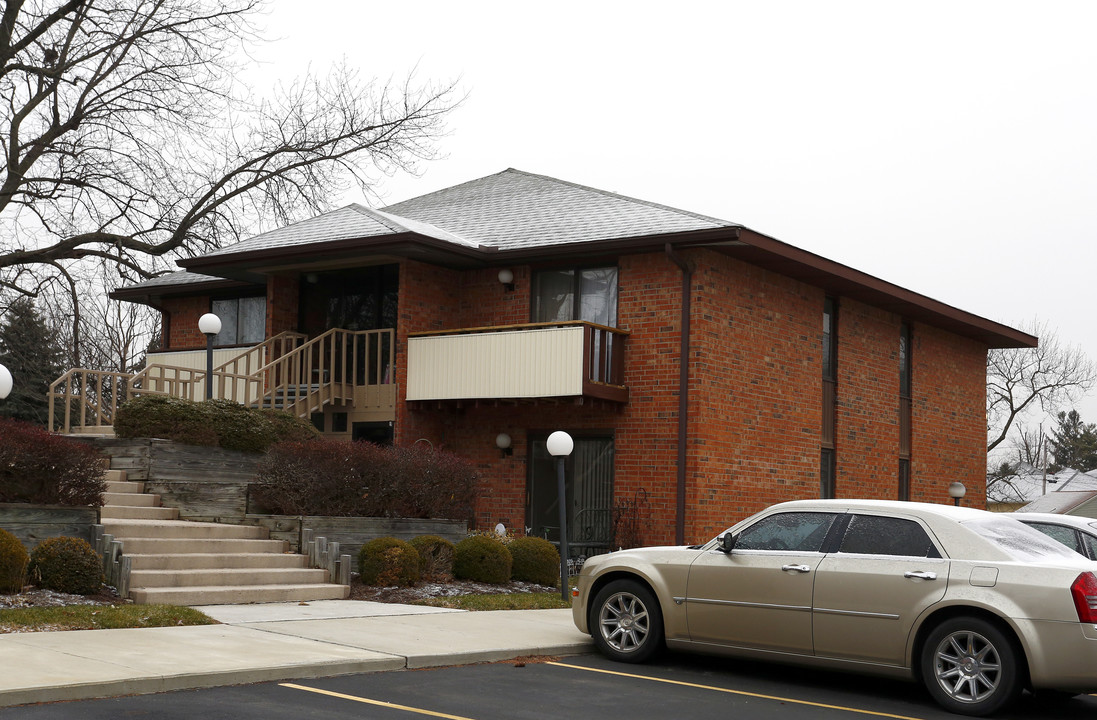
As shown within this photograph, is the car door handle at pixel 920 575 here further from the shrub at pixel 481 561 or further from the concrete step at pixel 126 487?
the concrete step at pixel 126 487

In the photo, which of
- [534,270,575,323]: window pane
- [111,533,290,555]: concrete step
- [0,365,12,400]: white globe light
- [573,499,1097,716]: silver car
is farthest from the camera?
[534,270,575,323]: window pane

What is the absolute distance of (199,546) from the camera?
46.8ft

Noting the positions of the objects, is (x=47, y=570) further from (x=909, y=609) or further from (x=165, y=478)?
(x=909, y=609)

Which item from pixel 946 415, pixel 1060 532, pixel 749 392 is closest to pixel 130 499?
pixel 749 392

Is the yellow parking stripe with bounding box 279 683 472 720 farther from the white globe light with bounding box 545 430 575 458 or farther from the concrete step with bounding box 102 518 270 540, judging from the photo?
the white globe light with bounding box 545 430 575 458

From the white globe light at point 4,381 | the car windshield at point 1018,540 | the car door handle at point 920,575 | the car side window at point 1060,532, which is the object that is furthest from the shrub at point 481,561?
the car windshield at point 1018,540

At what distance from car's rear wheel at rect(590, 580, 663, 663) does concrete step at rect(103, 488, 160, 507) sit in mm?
7330

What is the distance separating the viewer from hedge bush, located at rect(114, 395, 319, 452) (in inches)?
663

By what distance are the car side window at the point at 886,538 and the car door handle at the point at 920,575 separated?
0.18 metres

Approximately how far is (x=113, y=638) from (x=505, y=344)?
33.3ft

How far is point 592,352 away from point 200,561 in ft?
24.0

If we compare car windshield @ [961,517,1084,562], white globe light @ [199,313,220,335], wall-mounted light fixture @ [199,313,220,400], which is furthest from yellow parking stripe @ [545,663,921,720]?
white globe light @ [199,313,220,335]

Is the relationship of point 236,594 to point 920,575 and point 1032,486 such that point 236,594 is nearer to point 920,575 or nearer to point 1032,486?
point 920,575

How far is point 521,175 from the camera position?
25703mm
